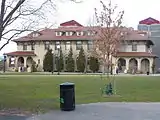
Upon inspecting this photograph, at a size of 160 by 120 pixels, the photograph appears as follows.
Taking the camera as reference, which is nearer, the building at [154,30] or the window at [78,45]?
the window at [78,45]

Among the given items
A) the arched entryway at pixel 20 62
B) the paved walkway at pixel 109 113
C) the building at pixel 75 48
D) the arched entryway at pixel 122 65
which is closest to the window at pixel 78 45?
the building at pixel 75 48

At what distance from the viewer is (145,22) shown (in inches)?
4870

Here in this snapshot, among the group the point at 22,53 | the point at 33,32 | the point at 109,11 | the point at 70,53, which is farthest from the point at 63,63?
the point at 33,32

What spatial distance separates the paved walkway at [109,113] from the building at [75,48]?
74.1 meters

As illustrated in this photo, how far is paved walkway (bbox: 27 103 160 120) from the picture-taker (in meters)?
15.1

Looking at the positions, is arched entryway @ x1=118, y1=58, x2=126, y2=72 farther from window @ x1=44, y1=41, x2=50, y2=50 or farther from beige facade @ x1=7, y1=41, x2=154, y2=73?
window @ x1=44, y1=41, x2=50, y2=50

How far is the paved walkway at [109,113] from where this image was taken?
15070 millimetres

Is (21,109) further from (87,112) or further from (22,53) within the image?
(22,53)

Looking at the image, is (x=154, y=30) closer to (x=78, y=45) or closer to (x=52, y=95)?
(x=78, y=45)

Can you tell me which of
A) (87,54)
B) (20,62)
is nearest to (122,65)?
(87,54)

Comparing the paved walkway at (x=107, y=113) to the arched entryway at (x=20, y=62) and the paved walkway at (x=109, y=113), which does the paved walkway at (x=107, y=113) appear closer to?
the paved walkway at (x=109, y=113)

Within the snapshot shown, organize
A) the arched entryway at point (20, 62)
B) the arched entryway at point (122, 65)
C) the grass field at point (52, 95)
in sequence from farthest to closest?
1. the arched entryway at point (20, 62)
2. the arched entryway at point (122, 65)
3. the grass field at point (52, 95)

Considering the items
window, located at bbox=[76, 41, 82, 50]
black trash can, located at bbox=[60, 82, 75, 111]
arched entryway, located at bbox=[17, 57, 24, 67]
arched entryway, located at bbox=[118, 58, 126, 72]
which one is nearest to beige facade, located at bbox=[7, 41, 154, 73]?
arched entryway, located at bbox=[118, 58, 126, 72]

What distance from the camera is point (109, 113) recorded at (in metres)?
16.3
